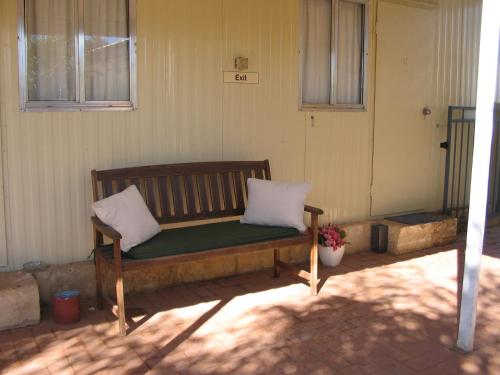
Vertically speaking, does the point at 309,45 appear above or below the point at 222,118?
above

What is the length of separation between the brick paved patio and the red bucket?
8cm

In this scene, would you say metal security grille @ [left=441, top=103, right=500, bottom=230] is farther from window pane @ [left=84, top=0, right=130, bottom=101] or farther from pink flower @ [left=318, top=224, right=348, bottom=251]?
window pane @ [left=84, top=0, right=130, bottom=101]

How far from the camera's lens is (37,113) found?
13.6 ft

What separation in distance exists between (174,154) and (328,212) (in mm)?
1845

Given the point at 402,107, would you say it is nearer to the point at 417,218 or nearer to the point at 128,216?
the point at 417,218

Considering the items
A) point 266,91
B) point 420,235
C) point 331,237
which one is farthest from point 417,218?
point 266,91

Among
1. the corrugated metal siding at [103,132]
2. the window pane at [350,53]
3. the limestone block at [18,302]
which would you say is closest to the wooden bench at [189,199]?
the corrugated metal siding at [103,132]

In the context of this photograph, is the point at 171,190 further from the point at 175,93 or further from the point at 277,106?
the point at 277,106

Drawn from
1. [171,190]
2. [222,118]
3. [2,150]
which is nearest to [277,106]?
[222,118]

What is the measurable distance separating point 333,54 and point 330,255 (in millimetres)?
2009

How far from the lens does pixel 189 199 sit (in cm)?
458

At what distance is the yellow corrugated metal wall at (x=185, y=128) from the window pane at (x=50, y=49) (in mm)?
140

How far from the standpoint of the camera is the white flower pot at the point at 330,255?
5.29 metres

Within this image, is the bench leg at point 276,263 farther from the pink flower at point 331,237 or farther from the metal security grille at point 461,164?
the metal security grille at point 461,164
